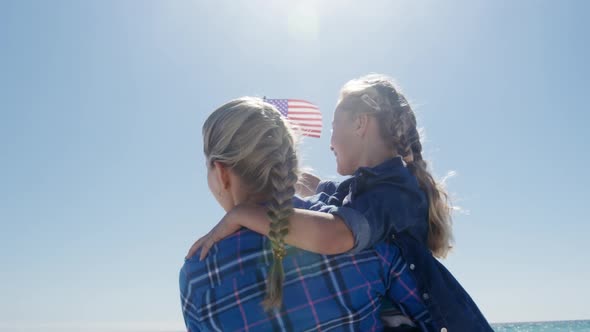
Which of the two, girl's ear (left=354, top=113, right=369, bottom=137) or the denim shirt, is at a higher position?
girl's ear (left=354, top=113, right=369, bottom=137)

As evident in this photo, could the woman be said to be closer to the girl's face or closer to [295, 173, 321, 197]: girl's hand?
the girl's face

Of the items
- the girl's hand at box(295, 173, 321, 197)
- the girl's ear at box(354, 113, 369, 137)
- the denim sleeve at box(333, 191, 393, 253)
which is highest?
the girl's ear at box(354, 113, 369, 137)

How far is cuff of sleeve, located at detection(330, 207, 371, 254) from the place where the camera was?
7.18 ft

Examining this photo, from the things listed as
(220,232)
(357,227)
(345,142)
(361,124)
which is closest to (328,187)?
(345,142)

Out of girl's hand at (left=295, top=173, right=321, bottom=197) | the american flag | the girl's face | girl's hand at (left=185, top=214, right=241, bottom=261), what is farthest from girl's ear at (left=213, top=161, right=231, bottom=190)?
the american flag

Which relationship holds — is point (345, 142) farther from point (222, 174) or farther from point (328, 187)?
point (222, 174)

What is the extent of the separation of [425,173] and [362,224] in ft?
3.14

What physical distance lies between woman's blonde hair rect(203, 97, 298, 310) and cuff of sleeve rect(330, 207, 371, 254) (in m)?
0.25

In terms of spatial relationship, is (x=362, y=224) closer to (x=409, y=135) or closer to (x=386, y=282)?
(x=386, y=282)

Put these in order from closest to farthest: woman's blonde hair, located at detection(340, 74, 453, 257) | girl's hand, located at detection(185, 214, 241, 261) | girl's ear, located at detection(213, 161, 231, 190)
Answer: girl's hand, located at detection(185, 214, 241, 261), girl's ear, located at detection(213, 161, 231, 190), woman's blonde hair, located at detection(340, 74, 453, 257)

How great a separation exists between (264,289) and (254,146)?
2.04 feet

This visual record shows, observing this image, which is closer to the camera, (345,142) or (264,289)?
(264,289)

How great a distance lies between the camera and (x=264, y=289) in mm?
2096

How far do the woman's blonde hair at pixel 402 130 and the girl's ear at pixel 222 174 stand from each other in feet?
3.58
